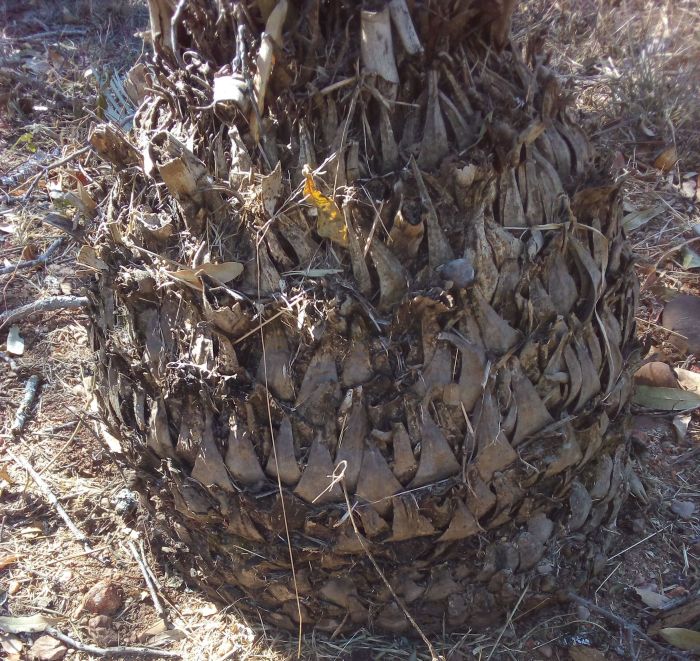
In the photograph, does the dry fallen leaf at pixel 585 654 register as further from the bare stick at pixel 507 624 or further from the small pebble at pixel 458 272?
the small pebble at pixel 458 272

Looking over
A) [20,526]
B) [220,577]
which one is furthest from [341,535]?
[20,526]

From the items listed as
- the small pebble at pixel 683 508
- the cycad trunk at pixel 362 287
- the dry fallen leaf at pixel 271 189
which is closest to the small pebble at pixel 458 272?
the cycad trunk at pixel 362 287

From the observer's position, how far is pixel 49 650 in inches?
71.5

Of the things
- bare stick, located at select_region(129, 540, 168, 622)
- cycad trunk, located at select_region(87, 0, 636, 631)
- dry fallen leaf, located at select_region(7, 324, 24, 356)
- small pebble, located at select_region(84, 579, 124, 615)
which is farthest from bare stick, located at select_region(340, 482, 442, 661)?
dry fallen leaf, located at select_region(7, 324, 24, 356)

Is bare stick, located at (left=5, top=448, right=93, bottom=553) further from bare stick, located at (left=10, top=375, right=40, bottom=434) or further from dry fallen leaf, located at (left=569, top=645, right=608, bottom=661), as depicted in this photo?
dry fallen leaf, located at (left=569, top=645, right=608, bottom=661)

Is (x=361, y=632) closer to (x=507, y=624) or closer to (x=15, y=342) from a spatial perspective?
(x=507, y=624)

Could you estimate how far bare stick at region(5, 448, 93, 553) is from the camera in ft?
6.89

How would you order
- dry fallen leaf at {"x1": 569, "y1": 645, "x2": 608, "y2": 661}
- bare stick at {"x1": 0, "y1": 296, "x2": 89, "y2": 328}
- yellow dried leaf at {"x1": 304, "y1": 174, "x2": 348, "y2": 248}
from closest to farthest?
yellow dried leaf at {"x1": 304, "y1": 174, "x2": 348, "y2": 248}
dry fallen leaf at {"x1": 569, "y1": 645, "x2": 608, "y2": 661}
bare stick at {"x1": 0, "y1": 296, "x2": 89, "y2": 328}

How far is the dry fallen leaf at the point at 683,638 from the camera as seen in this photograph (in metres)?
1.70

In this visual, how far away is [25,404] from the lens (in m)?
2.53

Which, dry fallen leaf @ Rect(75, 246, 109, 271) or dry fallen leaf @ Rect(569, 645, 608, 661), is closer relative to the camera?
dry fallen leaf @ Rect(75, 246, 109, 271)

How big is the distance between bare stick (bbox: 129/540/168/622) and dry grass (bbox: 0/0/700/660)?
19 mm

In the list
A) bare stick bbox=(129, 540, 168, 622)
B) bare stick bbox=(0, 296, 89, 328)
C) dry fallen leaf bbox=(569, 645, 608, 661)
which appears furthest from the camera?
bare stick bbox=(0, 296, 89, 328)

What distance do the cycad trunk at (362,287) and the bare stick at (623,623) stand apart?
0.27 metres
